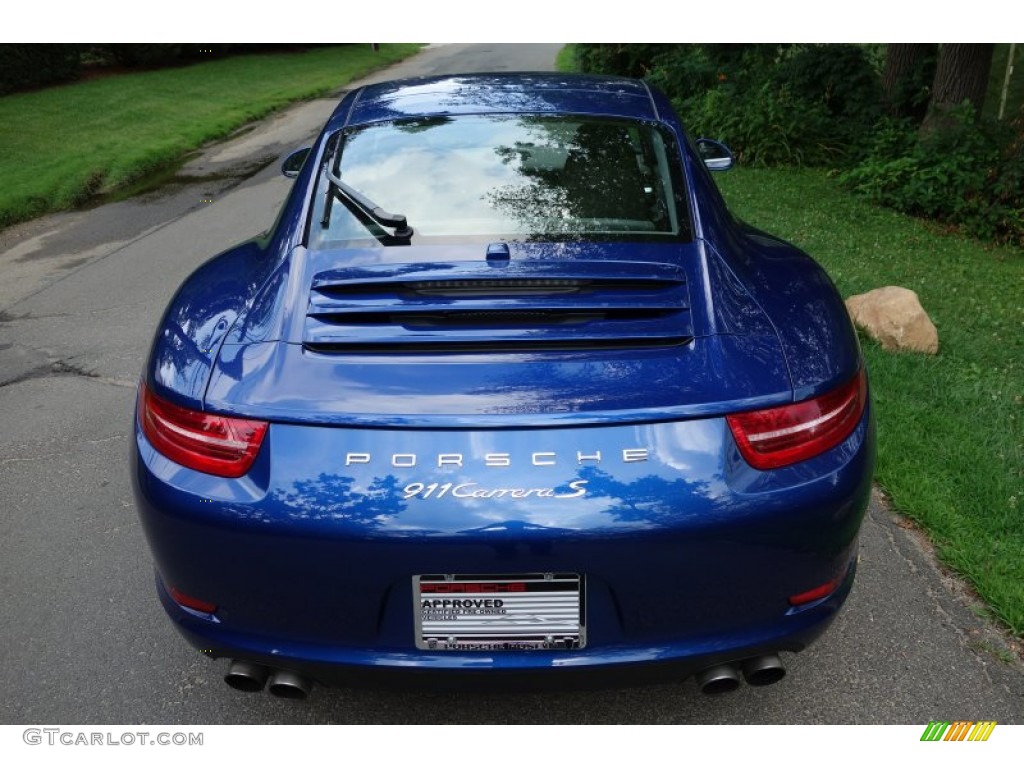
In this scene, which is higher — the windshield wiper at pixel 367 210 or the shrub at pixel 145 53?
the windshield wiper at pixel 367 210

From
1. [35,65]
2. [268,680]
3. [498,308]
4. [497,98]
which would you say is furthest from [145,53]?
[268,680]

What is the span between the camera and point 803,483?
2137 mm

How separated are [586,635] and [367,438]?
676 mm

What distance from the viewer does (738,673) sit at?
2.27 m

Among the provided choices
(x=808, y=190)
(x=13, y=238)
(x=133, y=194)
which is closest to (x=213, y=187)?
(x=133, y=194)

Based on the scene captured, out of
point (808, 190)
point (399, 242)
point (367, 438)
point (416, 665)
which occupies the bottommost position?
point (808, 190)

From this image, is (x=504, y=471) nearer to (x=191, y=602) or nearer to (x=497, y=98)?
(x=191, y=602)

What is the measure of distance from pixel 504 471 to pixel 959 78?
1052cm

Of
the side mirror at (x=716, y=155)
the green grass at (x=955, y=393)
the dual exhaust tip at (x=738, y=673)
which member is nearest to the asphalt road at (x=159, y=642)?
the green grass at (x=955, y=393)

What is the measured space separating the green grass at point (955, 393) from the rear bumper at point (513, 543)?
132 centimetres

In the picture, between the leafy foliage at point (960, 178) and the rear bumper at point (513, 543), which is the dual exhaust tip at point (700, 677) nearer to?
the rear bumper at point (513, 543)

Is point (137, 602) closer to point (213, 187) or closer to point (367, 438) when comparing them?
point (367, 438)

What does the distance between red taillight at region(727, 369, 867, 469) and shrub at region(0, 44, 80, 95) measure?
20.3 metres

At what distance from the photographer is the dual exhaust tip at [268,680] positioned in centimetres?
225
